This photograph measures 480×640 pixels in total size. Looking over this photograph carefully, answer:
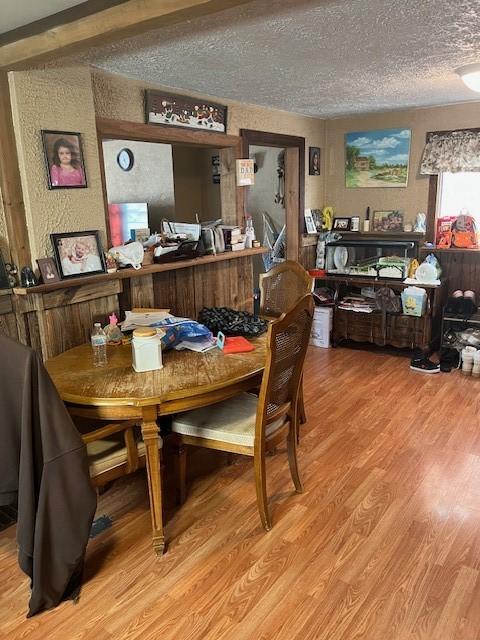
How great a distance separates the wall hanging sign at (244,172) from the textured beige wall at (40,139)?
138 centimetres

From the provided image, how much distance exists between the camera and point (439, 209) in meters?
4.52

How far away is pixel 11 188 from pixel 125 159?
122 inches

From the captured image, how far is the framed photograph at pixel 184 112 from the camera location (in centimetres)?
301

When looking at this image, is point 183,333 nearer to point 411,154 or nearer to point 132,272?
point 132,272

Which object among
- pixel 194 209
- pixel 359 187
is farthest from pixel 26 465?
pixel 194 209

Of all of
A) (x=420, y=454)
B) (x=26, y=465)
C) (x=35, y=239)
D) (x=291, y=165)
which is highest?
(x=291, y=165)

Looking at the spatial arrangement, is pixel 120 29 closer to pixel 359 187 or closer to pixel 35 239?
pixel 35 239

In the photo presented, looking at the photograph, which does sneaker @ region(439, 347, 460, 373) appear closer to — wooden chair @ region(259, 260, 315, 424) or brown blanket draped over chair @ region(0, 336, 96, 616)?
wooden chair @ region(259, 260, 315, 424)

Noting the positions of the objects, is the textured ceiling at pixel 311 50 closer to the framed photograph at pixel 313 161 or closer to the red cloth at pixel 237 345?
the framed photograph at pixel 313 161

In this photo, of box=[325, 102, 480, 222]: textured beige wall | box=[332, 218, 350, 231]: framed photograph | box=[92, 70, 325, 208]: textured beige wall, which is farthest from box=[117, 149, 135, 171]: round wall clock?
box=[332, 218, 350, 231]: framed photograph

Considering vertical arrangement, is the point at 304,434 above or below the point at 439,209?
below

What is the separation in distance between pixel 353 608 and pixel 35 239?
2.12m

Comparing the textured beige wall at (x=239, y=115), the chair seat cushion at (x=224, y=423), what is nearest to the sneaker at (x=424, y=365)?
the textured beige wall at (x=239, y=115)

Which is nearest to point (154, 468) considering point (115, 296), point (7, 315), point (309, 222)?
point (7, 315)
